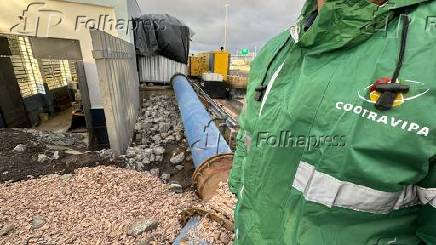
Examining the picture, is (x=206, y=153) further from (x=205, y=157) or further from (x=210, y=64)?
(x=210, y=64)

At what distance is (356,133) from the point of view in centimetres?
84

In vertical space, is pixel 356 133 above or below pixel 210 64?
above

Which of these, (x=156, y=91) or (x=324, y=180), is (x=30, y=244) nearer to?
(x=324, y=180)

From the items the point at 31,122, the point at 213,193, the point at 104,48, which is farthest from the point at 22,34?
the point at 213,193

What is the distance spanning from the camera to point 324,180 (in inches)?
36.5

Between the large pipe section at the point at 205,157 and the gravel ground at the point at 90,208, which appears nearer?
the gravel ground at the point at 90,208

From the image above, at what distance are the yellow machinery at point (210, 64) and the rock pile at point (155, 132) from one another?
601cm

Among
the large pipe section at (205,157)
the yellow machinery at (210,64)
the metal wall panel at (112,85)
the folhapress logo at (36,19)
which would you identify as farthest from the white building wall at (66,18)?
the yellow machinery at (210,64)

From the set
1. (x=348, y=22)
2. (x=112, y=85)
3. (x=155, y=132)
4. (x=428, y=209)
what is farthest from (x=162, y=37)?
(x=428, y=209)

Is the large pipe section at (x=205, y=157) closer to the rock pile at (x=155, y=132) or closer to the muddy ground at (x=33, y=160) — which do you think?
the rock pile at (x=155, y=132)

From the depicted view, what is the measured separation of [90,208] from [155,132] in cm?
383

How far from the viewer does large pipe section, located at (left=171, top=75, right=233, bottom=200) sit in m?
3.13

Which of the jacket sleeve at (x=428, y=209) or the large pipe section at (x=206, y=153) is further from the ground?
the jacket sleeve at (x=428, y=209)

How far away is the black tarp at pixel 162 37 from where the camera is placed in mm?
10141
